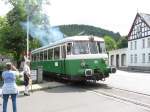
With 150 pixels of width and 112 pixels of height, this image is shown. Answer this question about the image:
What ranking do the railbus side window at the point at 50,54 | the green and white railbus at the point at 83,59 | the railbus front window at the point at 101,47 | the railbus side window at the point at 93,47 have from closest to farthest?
the green and white railbus at the point at 83,59, the railbus side window at the point at 93,47, the railbus front window at the point at 101,47, the railbus side window at the point at 50,54

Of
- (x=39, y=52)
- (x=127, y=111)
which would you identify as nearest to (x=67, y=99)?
(x=127, y=111)

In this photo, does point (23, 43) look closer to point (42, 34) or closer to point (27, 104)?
point (42, 34)

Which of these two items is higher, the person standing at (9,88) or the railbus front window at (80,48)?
the railbus front window at (80,48)

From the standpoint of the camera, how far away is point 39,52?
93.6ft

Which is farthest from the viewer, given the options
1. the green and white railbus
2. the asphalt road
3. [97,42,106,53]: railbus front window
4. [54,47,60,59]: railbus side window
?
[54,47,60,59]: railbus side window

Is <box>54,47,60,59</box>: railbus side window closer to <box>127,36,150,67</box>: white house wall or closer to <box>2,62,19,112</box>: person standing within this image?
<box>2,62,19,112</box>: person standing

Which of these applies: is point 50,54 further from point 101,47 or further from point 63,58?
point 101,47

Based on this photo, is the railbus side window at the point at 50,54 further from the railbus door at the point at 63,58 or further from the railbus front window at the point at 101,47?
the railbus front window at the point at 101,47

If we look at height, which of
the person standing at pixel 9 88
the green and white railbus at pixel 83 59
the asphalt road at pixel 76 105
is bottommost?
the asphalt road at pixel 76 105

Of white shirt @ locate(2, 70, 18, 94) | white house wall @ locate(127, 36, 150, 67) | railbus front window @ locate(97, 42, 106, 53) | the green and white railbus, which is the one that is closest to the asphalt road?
white shirt @ locate(2, 70, 18, 94)

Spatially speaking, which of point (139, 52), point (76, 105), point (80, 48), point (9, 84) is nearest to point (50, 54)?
point (80, 48)

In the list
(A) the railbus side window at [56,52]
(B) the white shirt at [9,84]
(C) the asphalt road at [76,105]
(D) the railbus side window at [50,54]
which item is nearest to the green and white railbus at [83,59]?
(A) the railbus side window at [56,52]

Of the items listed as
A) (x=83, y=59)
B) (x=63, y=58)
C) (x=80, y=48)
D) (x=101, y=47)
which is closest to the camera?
(x=83, y=59)

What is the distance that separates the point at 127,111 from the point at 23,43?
→ 3893 cm
